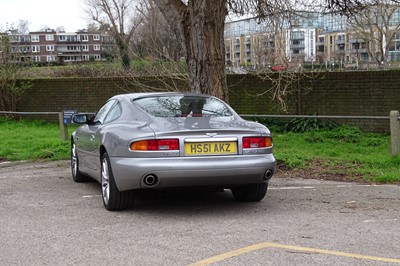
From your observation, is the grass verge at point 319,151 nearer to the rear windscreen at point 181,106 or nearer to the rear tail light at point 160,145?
the rear windscreen at point 181,106

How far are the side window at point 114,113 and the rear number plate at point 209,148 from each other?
143cm

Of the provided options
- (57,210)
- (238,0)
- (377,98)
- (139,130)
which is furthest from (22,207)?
(377,98)

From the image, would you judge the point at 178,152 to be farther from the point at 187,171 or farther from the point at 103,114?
the point at 103,114

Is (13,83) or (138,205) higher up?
(13,83)

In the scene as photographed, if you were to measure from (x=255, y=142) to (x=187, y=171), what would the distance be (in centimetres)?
92

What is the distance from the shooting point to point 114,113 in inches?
304

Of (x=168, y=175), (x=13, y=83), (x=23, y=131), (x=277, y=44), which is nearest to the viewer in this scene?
(x=168, y=175)

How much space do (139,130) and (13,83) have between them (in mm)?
16476

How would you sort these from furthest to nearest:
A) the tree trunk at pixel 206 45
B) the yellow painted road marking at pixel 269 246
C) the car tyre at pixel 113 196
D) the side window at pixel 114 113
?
1. the tree trunk at pixel 206 45
2. the side window at pixel 114 113
3. the car tyre at pixel 113 196
4. the yellow painted road marking at pixel 269 246

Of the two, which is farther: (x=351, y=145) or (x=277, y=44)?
(x=277, y=44)

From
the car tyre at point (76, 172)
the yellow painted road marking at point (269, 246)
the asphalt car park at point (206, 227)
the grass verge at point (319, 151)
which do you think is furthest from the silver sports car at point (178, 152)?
the grass verge at point (319, 151)

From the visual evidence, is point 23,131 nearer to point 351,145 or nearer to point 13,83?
point 13,83

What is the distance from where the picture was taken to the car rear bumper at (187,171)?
20.8 feet

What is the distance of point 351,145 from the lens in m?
13.5
